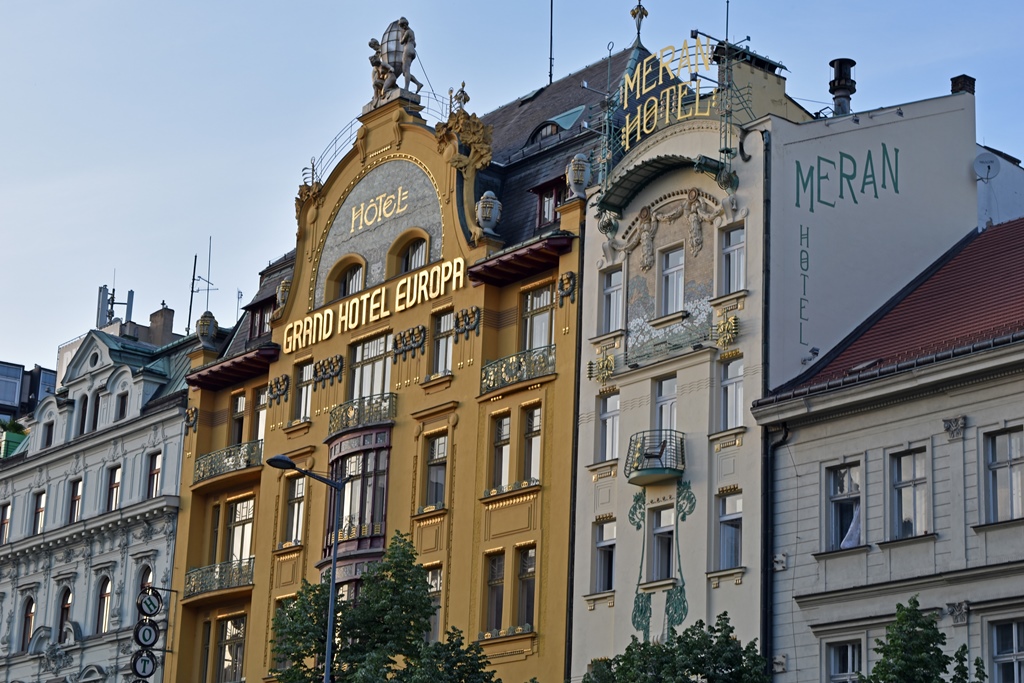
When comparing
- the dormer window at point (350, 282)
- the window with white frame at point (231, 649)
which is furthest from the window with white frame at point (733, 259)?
the window with white frame at point (231, 649)

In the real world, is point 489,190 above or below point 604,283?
Result: above

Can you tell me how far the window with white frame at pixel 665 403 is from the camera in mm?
45781

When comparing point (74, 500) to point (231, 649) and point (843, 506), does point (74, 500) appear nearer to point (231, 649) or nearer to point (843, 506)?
point (231, 649)

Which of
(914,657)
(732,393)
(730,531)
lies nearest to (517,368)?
(732,393)

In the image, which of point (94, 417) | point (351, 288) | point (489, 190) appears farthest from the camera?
point (94, 417)

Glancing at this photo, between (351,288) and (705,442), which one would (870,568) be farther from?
(351,288)

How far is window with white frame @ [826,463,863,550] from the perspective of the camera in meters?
40.3

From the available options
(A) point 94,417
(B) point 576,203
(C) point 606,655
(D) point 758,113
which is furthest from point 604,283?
(A) point 94,417

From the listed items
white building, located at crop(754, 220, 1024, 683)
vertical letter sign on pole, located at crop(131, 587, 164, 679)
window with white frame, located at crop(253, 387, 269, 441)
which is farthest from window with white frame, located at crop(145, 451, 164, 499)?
white building, located at crop(754, 220, 1024, 683)

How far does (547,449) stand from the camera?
49.4 m

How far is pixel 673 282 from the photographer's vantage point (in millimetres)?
46906

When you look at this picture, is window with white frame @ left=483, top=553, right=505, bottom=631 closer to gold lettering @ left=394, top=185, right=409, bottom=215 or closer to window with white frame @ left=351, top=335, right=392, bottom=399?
window with white frame @ left=351, top=335, right=392, bottom=399

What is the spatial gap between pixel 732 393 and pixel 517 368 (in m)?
8.20

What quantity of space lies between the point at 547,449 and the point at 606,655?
6.21 m
